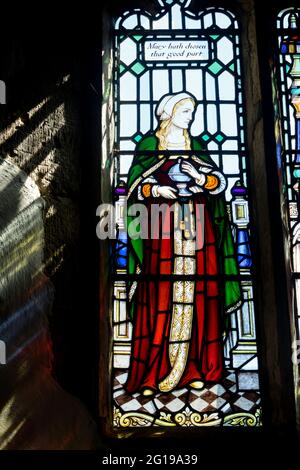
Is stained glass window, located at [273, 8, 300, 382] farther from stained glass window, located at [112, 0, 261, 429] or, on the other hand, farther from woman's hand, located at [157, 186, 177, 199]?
woman's hand, located at [157, 186, 177, 199]

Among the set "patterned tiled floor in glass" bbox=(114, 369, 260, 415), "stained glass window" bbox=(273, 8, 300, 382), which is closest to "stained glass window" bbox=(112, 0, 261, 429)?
"patterned tiled floor in glass" bbox=(114, 369, 260, 415)

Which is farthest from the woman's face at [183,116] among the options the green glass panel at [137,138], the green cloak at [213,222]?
the green glass panel at [137,138]

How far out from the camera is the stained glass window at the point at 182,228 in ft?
21.8

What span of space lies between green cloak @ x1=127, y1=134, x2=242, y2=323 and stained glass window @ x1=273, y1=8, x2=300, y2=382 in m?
0.39

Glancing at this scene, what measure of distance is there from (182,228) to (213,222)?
0.22 metres

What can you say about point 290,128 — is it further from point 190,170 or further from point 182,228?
point 182,228

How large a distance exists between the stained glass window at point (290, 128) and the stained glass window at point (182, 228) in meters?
0.26

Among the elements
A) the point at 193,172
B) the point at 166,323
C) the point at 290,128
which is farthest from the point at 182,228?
the point at 290,128

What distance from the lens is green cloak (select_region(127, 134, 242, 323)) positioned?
6.91 metres

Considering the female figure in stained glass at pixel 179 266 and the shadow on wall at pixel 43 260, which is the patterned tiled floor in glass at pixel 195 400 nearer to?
the female figure in stained glass at pixel 179 266

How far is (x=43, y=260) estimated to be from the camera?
6.76m

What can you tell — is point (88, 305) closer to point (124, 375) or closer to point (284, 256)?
point (124, 375)

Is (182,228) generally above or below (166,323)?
above
